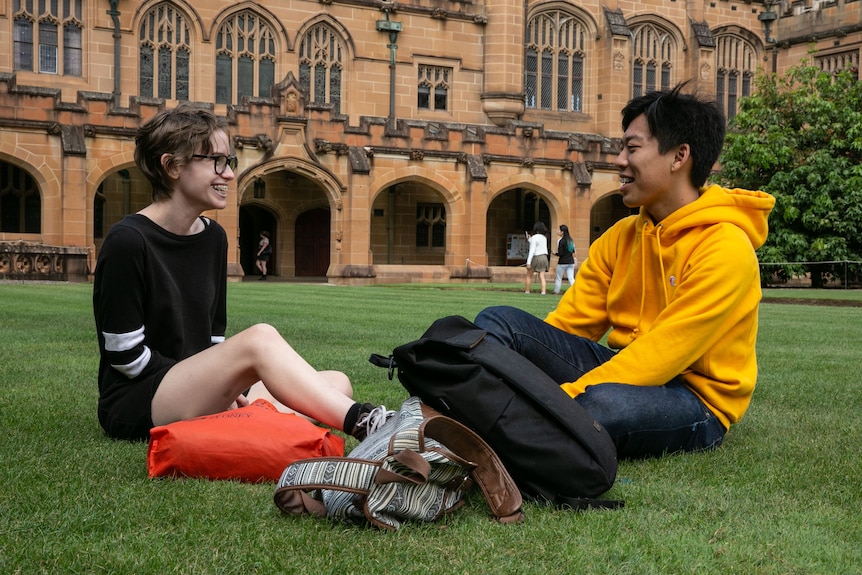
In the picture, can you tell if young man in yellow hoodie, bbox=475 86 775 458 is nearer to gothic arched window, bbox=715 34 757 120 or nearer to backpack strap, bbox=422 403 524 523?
backpack strap, bbox=422 403 524 523

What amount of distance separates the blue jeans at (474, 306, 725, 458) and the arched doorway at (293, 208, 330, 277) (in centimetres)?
3100

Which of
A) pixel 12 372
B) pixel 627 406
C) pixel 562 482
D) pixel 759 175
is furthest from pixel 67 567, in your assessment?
pixel 759 175

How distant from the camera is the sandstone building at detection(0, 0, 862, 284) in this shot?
93.1 feet

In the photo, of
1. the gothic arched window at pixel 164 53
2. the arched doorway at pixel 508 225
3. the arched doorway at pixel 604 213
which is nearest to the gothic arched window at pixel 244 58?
the gothic arched window at pixel 164 53

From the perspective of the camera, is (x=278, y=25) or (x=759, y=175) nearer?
(x=759, y=175)

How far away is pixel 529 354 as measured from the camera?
4609 millimetres

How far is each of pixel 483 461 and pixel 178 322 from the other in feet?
5.60

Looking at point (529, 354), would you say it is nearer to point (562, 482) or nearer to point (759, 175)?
point (562, 482)

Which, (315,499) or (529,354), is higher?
(529,354)

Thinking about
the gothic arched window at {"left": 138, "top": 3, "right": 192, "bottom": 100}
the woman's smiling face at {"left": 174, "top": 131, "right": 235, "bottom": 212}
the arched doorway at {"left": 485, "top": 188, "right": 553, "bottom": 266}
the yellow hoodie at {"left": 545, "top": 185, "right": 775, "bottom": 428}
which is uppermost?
the gothic arched window at {"left": 138, "top": 3, "right": 192, "bottom": 100}

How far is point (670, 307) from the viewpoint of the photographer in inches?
165

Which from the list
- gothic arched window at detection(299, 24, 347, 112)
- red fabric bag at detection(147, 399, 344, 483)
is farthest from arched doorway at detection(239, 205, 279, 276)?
red fabric bag at detection(147, 399, 344, 483)

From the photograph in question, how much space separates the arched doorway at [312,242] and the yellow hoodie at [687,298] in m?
→ 30.9

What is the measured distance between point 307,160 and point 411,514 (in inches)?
1104
